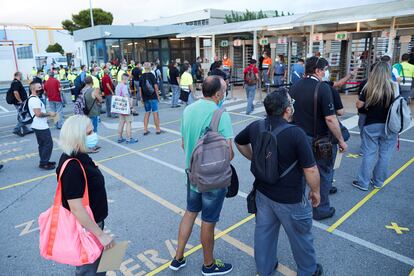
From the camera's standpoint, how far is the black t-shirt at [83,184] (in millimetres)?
2186

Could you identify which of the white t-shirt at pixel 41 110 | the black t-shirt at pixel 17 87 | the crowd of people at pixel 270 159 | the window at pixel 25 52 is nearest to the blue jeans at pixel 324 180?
the crowd of people at pixel 270 159

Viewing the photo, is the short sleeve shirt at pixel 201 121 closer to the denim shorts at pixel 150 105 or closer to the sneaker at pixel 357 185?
the sneaker at pixel 357 185

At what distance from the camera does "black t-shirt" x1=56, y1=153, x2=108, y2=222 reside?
7.17 ft

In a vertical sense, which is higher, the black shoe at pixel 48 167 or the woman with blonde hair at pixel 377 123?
the woman with blonde hair at pixel 377 123

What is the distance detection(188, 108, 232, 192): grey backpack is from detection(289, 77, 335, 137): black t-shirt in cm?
151

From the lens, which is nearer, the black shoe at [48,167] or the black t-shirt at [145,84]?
the black shoe at [48,167]

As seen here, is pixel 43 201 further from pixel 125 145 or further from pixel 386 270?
pixel 386 270

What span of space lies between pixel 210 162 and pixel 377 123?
314cm

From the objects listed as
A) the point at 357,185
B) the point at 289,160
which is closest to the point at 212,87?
the point at 289,160

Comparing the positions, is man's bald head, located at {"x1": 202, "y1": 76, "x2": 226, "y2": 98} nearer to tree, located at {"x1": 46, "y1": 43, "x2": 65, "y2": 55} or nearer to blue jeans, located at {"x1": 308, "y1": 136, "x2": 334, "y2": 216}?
blue jeans, located at {"x1": 308, "y1": 136, "x2": 334, "y2": 216}

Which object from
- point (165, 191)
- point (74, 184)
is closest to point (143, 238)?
point (165, 191)

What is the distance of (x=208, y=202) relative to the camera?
2871 mm

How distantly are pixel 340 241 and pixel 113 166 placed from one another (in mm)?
4600

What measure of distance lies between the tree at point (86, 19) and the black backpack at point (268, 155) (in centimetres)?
5721
